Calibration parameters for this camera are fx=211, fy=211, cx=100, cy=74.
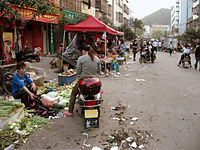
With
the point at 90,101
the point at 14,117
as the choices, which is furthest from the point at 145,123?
the point at 14,117

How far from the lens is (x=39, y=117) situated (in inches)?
202

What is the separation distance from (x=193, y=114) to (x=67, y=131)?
3.40 m

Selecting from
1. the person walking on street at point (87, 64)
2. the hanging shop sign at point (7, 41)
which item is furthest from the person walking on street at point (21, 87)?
the hanging shop sign at point (7, 41)

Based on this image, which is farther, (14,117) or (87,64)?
(87,64)

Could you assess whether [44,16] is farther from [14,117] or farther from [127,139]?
[127,139]

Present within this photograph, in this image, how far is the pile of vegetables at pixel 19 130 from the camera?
13.1ft

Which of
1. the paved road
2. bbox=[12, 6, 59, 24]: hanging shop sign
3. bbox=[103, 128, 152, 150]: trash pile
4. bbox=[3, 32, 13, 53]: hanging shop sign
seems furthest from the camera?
bbox=[12, 6, 59, 24]: hanging shop sign

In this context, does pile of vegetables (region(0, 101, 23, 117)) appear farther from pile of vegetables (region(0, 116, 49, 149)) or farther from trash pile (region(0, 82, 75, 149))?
pile of vegetables (region(0, 116, 49, 149))

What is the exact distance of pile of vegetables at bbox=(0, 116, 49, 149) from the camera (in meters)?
4.00

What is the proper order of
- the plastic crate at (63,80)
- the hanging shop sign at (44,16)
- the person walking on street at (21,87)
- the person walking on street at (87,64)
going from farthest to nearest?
the hanging shop sign at (44,16)
the plastic crate at (63,80)
the person walking on street at (21,87)
the person walking on street at (87,64)

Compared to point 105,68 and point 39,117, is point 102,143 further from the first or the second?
point 105,68

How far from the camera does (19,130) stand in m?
4.42

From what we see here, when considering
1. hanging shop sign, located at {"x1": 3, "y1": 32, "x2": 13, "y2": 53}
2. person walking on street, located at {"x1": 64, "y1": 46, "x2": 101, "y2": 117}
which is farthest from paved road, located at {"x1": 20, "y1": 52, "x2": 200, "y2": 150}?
hanging shop sign, located at {"x1": 3, "y1": 32, "x2": 13, "y2": 53}

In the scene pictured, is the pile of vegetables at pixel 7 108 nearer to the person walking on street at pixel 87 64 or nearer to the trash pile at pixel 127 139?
the person walking on street at pixel 87 64
